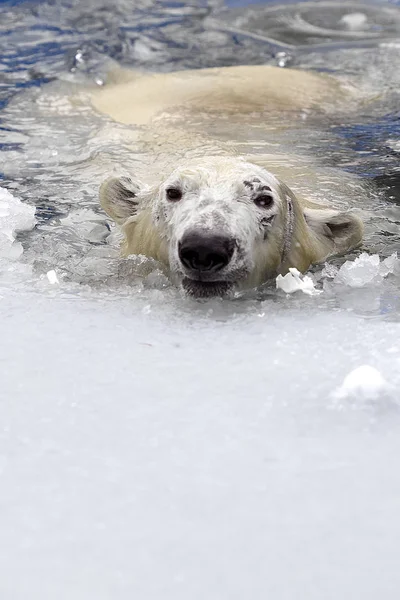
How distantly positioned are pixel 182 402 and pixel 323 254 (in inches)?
70.1

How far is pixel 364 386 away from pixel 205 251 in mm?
896

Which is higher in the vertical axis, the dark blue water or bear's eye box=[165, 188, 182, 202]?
bear's eye box=[165, 188, 182, 202]

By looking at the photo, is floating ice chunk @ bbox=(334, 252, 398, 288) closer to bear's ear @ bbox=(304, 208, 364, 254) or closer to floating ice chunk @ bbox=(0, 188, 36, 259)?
bear's ear @ bbox=(304, 208, 364, 254)

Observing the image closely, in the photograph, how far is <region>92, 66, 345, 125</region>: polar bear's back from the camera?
20.9ft

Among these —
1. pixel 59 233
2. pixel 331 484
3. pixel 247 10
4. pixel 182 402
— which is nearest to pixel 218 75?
pixel 59 233

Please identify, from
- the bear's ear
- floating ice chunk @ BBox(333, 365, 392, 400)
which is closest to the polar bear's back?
the bear's ear

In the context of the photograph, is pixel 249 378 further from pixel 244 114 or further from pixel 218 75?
pixel 218 75

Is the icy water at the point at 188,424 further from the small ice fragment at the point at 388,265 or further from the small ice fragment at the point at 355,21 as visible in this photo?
the small ice fragment at the point at 355,21

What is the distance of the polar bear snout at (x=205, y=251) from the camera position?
313 centimetres

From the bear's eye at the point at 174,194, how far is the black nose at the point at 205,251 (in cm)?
54

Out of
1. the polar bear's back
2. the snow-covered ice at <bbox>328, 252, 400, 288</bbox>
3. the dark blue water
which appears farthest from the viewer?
the polar bear's back

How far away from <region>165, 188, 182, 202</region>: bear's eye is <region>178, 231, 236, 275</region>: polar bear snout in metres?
0.53

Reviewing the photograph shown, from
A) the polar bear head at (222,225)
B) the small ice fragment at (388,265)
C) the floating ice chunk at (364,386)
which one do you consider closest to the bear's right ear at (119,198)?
the polar bear head at (222,225)

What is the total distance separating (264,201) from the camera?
375cm
